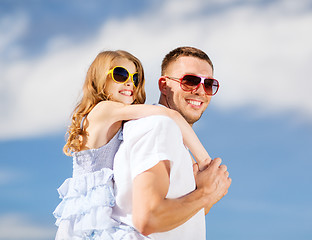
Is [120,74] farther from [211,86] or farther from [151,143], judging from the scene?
[151,143]

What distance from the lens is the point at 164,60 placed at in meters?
5.33

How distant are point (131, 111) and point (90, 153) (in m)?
Answer: 0.54

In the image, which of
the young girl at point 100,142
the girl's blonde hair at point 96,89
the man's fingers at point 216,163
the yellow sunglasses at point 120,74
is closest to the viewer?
the young girl at point 100,142

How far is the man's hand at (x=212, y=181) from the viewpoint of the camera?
9.97 feet

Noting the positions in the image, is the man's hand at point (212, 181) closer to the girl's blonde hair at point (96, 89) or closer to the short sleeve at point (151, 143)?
the short sleeve at point (151, 143)

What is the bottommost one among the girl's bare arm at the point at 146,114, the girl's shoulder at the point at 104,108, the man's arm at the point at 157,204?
the man's arm at the point at 157,204

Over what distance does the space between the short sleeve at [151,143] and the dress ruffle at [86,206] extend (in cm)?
49

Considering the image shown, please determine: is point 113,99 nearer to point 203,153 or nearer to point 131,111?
point 131,111

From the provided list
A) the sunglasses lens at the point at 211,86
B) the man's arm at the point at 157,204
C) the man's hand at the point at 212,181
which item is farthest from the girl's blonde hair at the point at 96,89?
the man's arm at the point at 157,204

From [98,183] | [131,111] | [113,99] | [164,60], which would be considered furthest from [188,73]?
[98,183]

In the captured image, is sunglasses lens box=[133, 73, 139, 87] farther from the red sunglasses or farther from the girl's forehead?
the red sunglasses

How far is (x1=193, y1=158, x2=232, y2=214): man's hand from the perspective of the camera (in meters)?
3.04

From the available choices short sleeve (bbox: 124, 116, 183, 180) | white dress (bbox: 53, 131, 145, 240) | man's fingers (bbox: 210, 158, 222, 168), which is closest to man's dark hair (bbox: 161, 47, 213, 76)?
white dress (bbox: 53, 131, 145, 240)

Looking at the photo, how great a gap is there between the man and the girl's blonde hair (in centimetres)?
106
